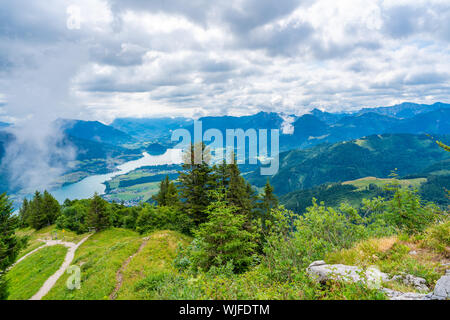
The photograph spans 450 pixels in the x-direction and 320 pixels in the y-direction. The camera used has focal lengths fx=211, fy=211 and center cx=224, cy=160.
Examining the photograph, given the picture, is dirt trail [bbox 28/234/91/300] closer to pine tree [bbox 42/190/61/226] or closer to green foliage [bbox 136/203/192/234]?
green foliage [bbox 136/203/192/234]

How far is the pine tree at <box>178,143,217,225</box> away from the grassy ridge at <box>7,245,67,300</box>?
1724cm

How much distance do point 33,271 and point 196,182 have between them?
23.7 m

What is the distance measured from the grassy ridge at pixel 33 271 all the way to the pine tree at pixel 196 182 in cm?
1724

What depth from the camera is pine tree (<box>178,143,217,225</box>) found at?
2803 centimetres

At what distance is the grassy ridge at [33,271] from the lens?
21.9 meters

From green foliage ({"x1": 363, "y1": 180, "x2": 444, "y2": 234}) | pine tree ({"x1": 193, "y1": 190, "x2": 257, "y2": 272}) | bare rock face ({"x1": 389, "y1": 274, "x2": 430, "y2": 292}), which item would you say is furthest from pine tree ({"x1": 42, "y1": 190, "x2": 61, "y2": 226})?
bare rock face ({"x1": 389, "y1": 274, "x2": 430, "y2": 292})

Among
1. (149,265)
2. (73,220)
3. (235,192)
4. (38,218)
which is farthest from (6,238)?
(38,218)

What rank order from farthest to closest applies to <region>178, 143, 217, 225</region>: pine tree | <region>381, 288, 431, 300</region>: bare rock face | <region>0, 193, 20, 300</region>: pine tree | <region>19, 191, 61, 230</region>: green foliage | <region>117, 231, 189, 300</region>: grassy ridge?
1. <region>19, 191, 61, 230</region>: green foliage
2. <region>178, 143, 217, 225</region>: pine tree
3. <region>0, 193, 20, 300</region>: pine tree
4. <region>117, 231, 189, 300</region>: grassy ridge
5. <region>381, 288, 431, 300</region>: bare rock face

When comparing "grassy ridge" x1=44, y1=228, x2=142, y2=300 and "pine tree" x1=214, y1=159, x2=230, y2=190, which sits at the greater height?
"pine tree" x1=214, y1=159, x2=230, y2=190

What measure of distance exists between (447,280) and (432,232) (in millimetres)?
4245

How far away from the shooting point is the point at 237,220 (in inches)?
487

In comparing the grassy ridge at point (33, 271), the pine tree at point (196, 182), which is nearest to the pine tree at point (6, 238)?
the grassy ridge at point (33, 271)
